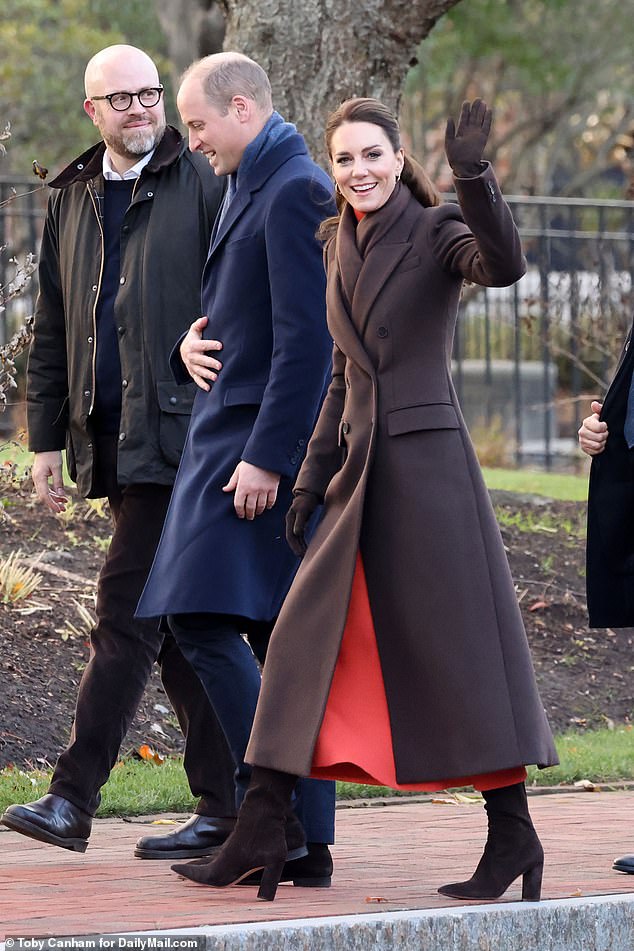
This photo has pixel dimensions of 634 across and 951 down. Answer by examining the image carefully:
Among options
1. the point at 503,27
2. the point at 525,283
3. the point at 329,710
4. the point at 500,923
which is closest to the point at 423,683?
the point at 329,710

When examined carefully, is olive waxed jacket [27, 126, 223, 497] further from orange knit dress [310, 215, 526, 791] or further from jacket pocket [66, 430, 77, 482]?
orange knit dress [310, 215, 526, 791]

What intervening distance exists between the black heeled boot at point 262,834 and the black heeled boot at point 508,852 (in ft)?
1.53

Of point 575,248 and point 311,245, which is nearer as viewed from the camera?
point 311,245

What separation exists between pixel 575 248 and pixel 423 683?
36.1 ft

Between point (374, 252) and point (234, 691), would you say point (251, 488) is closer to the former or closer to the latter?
point (234, 691)

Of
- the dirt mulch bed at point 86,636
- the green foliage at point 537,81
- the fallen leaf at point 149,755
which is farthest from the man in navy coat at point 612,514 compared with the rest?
the green foliage at point 537,81

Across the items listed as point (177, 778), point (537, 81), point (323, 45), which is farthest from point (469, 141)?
point (537, 81)

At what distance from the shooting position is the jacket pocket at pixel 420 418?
4312 millimetres

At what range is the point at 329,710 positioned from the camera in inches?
168

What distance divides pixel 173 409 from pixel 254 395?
0.47 meters

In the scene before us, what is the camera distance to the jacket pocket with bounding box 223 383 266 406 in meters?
4.66

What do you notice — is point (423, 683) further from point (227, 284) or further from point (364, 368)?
point (227, 284)

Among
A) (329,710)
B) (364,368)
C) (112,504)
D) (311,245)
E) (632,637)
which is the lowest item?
(632,637)

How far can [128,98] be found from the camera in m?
5.19
